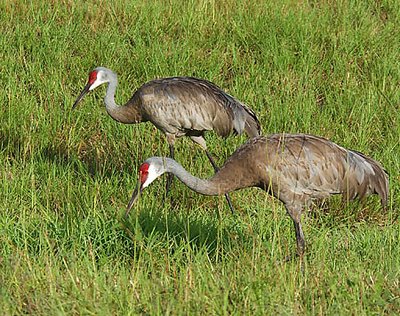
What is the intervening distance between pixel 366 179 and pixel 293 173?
0.47 meters

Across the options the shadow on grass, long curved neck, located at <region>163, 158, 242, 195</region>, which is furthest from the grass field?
long curved neck, located at <region>163, 158, 242, 195</region>

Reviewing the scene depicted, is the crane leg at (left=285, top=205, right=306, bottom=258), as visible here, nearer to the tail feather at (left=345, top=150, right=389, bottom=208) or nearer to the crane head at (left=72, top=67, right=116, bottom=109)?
the tail feather at (left=345, top=150, right=389, bottom=208)

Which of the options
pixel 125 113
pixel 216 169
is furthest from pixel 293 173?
pixel 125 113

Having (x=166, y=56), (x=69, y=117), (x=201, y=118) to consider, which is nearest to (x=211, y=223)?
(x=201, y=118)

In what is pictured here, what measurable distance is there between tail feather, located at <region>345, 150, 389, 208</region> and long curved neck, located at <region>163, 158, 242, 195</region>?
0.72 m

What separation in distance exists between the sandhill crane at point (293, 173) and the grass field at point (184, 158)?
17 cm

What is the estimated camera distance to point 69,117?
730 centimetres

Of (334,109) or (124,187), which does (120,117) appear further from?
(334,109)

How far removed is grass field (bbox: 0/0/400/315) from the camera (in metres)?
4.19

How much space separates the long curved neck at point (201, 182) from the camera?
17.0 feet

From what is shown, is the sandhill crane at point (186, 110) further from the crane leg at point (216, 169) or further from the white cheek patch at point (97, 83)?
the white cheek patch at point (97, 83)

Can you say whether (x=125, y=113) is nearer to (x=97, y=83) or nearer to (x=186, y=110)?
(x=97, y=83)

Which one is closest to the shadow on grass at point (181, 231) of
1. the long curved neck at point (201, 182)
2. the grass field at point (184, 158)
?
the grass field at point (184, 158)

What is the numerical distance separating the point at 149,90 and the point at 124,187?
0.93 m
